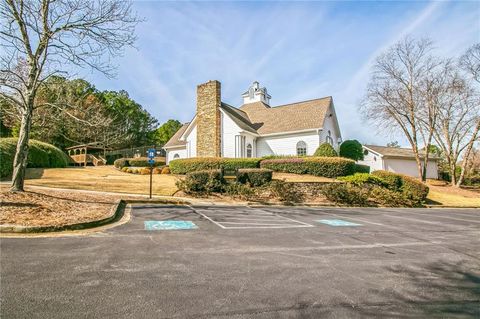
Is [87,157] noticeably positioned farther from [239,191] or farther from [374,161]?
[374,161]

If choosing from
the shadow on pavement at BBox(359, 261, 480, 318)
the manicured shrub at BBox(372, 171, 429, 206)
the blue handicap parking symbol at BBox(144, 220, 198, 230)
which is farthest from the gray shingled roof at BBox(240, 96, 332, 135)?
the shadow on pavement at BBox(359, 261, 480, 318)

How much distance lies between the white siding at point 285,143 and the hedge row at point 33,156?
1878 centimetres

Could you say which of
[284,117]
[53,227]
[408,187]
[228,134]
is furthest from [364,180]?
[53,227]

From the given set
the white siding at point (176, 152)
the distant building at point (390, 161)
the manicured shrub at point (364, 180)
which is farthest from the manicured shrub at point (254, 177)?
the distant building at point (390, 161)

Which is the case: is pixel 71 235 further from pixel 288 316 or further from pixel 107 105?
pixel 107 105

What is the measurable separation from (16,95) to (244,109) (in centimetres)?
2617

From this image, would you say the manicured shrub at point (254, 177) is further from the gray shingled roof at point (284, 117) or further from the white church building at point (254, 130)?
the gray shingled roof at point (284, 117)

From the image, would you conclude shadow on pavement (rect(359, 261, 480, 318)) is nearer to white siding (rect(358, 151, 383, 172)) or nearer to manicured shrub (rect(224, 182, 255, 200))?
manicured shrub (rect(224, 182, 255, 200))

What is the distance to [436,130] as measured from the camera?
102 ft

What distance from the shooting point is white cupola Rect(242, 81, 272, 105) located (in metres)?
37.8

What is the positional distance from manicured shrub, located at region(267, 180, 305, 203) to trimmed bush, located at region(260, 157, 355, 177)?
5.24 m

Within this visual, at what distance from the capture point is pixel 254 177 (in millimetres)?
17047

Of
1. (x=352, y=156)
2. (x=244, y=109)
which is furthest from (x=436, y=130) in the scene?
(x=244, y=109)

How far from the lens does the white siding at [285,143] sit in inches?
976
